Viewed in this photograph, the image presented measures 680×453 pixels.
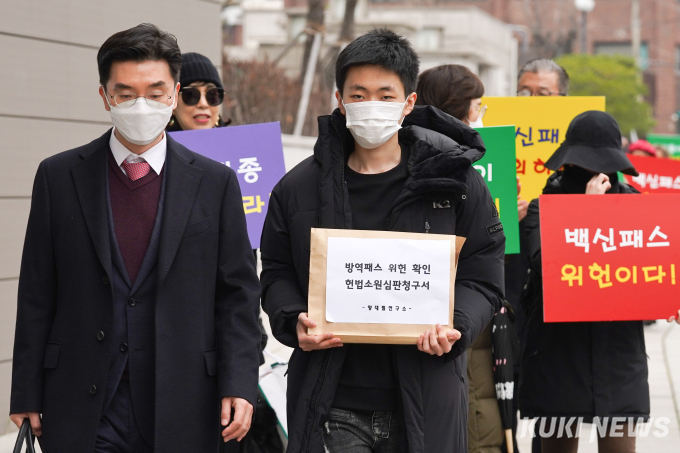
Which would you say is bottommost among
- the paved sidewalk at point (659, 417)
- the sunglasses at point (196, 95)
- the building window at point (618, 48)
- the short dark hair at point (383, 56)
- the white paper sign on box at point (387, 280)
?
the paved sidewalk at point (659, 417)

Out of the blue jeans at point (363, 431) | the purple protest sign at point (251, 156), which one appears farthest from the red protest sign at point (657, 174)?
the blue jeans at point (363, 431)

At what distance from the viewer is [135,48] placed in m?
3.11

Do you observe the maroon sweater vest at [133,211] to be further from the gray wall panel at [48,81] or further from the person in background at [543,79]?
the person in background at [543,79]

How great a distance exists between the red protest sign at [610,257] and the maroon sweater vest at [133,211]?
2.05 m

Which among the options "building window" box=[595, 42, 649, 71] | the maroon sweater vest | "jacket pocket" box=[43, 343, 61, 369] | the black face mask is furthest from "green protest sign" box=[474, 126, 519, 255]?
"building window" box=[595, 42, 649, 71]

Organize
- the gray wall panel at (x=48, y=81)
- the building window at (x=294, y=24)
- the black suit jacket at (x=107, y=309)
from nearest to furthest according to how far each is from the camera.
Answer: the black suit jacket at (x=107, y=309) → the gray wall panel at (x=48, y=81) → the building window at (x=294, y=24)

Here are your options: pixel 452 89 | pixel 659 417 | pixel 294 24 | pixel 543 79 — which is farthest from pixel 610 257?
pixel 294 24

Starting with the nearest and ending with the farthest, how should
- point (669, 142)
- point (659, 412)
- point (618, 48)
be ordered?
point (659, 412)
point (669, 142)
point (618, 48)

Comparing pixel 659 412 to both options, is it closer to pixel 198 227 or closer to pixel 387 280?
pixel 387 280

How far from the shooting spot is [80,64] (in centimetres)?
634

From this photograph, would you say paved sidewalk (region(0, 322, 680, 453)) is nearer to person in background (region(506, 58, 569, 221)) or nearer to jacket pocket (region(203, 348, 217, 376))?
person in background (region(506, 58, 569, 221))

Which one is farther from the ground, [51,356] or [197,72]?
[197,72]

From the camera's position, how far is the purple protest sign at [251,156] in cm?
475

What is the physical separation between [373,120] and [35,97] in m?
3.54
